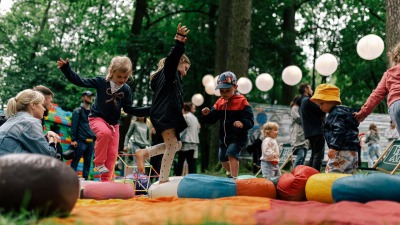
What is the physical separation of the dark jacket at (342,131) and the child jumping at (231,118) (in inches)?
48.1

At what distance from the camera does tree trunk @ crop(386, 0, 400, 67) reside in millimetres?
9461

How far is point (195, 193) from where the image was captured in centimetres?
528

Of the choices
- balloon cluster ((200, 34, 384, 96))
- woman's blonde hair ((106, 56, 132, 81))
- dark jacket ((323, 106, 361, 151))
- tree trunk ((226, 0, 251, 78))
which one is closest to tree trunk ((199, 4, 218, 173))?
balloon cluster ((200, 34, 384, 96))

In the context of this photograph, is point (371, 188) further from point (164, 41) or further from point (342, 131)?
point (164, 41)

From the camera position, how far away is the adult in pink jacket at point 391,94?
19.7 ft

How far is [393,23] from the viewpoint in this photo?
953 cm

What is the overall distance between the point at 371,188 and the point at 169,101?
2563mm

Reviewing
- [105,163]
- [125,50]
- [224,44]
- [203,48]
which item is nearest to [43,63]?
[125,50]

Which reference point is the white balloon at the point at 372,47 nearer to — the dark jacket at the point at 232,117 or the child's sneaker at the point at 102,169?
the dark jacket at the point at 232,117

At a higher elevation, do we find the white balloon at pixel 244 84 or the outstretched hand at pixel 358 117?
the white balloon at pixel 244 84

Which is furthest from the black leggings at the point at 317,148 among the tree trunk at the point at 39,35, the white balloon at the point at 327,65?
the tree trunk at the point at 39,35

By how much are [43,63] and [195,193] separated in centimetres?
1754

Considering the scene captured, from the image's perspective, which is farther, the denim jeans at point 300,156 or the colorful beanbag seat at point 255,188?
the denim jeans at point 300,156

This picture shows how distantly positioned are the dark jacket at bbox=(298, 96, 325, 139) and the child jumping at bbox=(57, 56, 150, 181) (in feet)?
10.7
